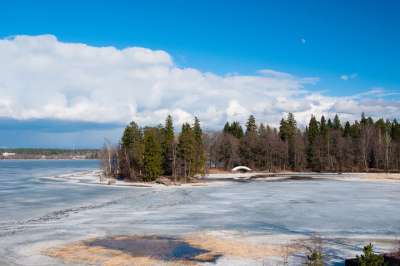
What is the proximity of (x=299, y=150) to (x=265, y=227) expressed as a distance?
87.7 meters

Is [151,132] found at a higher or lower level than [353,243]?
higher

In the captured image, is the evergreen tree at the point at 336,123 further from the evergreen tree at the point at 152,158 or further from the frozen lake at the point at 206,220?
the frozen lake at the point at 206,220

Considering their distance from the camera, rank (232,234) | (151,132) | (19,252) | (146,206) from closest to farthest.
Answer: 1. (19,252)
2. (232,234)
3. (146,206)
4. (151,132)

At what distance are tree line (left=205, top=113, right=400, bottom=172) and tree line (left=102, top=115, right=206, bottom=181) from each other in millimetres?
28671

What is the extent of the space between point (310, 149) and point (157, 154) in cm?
5188

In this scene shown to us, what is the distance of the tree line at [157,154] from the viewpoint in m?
75.0

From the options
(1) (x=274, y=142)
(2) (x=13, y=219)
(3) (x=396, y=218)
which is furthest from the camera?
(1) (x=274, y=142)

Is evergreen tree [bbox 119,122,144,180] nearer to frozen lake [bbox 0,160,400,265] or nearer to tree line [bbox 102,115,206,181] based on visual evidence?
tree line [bbox 102,115,206,181]

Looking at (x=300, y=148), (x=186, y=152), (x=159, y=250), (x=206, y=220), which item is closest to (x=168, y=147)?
(x=186, y=152)

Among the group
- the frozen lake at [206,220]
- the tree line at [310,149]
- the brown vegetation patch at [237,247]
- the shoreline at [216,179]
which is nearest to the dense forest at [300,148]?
the tree line at [310,149]

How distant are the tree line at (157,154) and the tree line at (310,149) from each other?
94.1 ft

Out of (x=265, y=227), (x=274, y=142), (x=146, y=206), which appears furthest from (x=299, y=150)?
(x=265, y=227)

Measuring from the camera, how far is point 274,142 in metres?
110

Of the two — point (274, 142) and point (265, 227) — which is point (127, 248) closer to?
point (265, 227)
